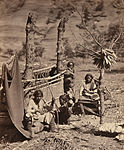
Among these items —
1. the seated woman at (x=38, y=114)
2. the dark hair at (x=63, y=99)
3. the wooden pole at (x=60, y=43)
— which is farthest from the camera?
the wooden pole at (x=60, y=43)

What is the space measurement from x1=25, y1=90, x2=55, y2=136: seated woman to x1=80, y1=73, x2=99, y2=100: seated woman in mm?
408

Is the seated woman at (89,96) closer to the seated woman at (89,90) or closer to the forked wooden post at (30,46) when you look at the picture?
the seated woman at (89,90)

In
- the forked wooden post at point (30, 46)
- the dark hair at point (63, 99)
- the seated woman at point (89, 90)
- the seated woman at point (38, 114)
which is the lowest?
the seated woman at point (38, 114)

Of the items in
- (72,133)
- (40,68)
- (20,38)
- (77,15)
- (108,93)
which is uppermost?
(77,15)

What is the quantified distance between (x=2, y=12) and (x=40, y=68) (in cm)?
70

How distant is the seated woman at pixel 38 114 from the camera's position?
264 centimetres

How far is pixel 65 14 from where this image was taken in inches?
114

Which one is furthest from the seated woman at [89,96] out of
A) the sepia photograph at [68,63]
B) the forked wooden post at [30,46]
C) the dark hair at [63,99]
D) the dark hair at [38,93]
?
the forked wooden post at [30,46]

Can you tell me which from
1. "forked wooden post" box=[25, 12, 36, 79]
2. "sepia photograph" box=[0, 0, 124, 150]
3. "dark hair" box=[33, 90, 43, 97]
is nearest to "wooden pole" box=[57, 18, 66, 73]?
"sepia photograph" box=[0, 0, 124, 150]

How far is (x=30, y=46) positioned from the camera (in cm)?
288

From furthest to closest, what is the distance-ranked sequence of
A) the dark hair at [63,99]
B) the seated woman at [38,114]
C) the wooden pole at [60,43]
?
the wooden pole at [60,43], the dark hair at [63,99], the seated woman at [38,114]

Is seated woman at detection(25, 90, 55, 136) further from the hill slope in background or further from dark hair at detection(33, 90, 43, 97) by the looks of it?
the hill slope in background

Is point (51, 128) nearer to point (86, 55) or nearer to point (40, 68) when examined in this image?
point (40, 68)

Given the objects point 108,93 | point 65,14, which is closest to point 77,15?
point 65,14
